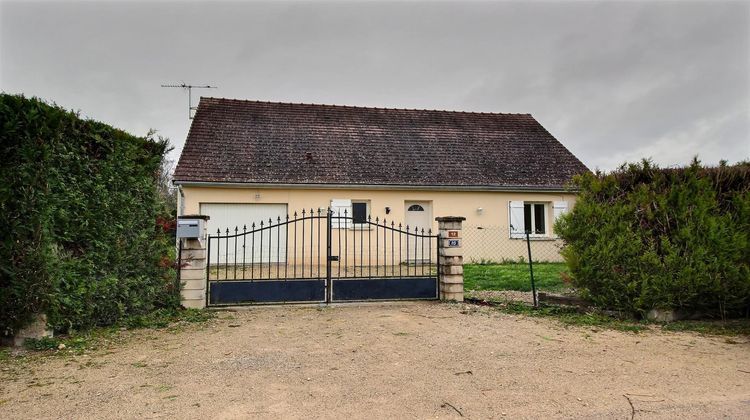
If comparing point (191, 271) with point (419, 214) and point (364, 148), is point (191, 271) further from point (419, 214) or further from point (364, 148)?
point (364, 148)

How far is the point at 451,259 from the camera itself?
7.15 meters

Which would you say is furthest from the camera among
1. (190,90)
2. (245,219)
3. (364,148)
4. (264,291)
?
(190,90)

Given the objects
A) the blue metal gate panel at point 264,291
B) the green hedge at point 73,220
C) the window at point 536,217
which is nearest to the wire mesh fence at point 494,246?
the window at point 536,217

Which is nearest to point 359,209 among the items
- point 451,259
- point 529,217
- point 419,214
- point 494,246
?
point 419,214

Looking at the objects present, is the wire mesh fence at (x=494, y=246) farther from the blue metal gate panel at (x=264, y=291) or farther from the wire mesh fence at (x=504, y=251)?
the blue metal gate panel at (x=264, y=291)

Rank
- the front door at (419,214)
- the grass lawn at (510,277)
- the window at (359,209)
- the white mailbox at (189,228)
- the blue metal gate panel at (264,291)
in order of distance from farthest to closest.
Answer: the front door at (419,214) < the window at (359,209) < the grass lawn at (510,277) < the blue metal gate panel at (264,291) < the white mailbox at (189,228)

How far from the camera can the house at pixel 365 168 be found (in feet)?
38.9

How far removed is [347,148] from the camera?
1364 cm

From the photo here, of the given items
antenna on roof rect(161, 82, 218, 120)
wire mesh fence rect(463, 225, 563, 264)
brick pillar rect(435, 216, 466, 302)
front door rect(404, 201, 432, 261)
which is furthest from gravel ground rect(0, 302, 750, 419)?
antenna on roof rect(161, 82, 218, 120)

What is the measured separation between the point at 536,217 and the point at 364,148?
6.16 m

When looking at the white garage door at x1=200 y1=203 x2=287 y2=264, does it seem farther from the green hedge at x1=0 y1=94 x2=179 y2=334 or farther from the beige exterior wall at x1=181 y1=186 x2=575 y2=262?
the green hedge at x1=0 y1=94 x2=179 y2=334

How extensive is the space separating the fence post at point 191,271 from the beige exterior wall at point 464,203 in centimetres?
556

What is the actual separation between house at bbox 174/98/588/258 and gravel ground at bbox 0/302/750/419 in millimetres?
6789

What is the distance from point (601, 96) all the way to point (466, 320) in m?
11.0
